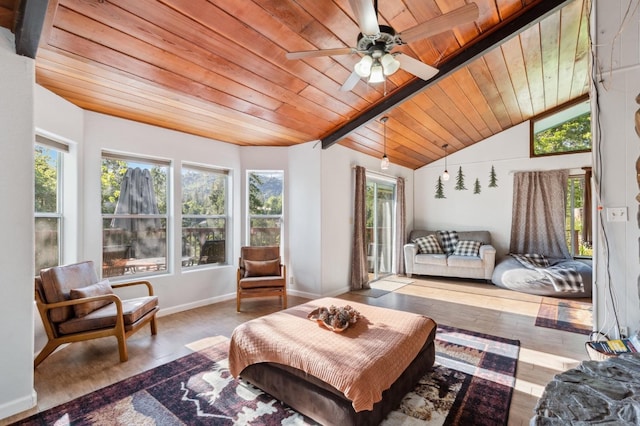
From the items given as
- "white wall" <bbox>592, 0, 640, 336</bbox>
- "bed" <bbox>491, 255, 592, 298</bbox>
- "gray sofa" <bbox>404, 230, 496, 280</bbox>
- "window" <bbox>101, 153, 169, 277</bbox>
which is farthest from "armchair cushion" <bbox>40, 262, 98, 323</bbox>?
"bed" <bbox>491, 255, 592, 298</bbox>

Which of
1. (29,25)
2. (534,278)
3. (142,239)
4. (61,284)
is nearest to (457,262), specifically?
(534,278)

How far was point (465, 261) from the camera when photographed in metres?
5.86

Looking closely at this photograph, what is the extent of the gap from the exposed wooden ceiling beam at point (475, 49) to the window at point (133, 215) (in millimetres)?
2835

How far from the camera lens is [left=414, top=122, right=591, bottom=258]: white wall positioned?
612cm

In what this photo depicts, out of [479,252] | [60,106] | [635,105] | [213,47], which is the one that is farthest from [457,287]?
[60,106]

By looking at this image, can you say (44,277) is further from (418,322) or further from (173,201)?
(418,322)

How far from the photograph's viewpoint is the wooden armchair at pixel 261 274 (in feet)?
13.1

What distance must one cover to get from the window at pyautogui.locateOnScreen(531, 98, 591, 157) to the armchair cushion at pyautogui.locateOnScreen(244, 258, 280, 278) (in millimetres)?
5635

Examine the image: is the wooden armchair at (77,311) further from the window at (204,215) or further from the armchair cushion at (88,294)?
the window at (204,215)

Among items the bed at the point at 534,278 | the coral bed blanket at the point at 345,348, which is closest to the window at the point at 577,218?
the bed at the point at 534,278

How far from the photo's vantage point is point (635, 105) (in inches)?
86.5

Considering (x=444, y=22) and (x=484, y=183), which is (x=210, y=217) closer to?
(x=444, y=22)

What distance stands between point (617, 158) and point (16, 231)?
4.34m

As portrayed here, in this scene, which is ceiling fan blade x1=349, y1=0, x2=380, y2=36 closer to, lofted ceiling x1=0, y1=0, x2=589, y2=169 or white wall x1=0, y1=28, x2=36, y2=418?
lofted ceiling x1=0, y1=0, x2=589, y2=169
